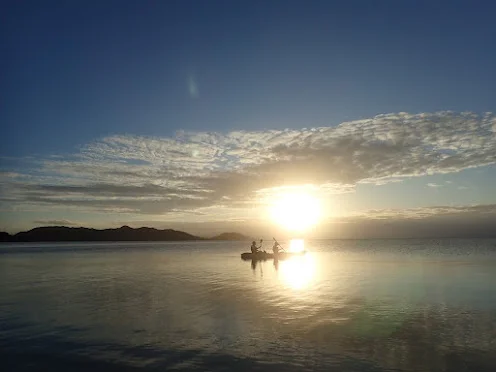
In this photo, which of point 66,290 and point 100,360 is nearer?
point 100,360

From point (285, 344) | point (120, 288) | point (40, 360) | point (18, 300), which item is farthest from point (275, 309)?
point (18, 300)

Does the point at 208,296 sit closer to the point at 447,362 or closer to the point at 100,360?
the point at 100,360

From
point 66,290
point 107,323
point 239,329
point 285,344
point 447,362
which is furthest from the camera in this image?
point 66,290

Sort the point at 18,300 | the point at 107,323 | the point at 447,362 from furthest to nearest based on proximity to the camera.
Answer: the point at 18,300, the point at 107,323, the point at 447,362

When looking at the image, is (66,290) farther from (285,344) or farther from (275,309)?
(285,344)

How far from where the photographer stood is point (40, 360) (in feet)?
54.4

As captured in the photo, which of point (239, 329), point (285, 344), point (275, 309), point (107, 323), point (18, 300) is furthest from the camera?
point (18, 300)

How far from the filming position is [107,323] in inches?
915

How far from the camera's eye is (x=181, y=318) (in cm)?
2445

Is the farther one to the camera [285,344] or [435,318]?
[435,318]

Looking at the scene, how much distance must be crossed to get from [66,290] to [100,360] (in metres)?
24.1

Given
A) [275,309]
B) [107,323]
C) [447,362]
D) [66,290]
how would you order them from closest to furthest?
[447,362] → [107,323] → [275,309] → [66,290]

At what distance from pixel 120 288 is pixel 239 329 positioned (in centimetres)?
2128

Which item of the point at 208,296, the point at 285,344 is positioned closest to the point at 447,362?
the point at 285,344
